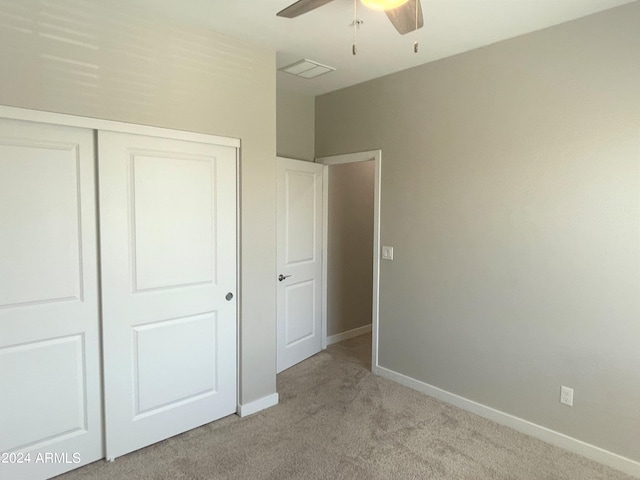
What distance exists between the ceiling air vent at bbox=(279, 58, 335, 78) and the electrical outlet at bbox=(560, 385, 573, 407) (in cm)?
284

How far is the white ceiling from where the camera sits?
2240 millimetres

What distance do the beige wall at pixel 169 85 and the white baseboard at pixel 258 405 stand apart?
0.04 m

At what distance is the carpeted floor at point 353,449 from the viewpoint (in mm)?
2262

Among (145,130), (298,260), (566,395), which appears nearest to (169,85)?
(145,130)

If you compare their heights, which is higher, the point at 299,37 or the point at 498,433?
the point at 299,37

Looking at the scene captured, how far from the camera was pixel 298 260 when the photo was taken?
12.6ft

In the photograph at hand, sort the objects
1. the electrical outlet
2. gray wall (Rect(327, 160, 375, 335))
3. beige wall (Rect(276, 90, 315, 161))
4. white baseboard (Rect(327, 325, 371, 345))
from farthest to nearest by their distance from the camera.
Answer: white baseboard (Rect(327, 325, 371, 345))
gray wall (Rect(327, 160, 375, 335))
beige wall (Rect(276, 90, 315, 161))
the electrical outlet

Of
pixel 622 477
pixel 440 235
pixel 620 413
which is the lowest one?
pixel 622 477

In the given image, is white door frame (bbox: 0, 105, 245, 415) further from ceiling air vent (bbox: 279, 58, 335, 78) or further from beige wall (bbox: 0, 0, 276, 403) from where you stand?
ceiling air vent (bbox: 279, 58, 335, 78)

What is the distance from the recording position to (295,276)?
12.5ft

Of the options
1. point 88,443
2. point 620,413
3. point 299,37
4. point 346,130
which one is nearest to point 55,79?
point 299,37

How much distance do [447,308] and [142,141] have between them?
243cm

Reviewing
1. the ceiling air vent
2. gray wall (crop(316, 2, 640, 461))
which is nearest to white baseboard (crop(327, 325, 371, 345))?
gray wall (crop(316, 2, 640, 461))

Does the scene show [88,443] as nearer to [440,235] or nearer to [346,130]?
[440,235]
